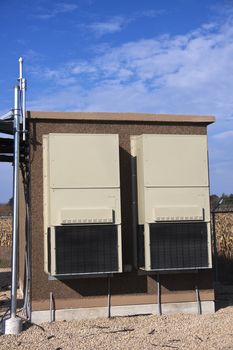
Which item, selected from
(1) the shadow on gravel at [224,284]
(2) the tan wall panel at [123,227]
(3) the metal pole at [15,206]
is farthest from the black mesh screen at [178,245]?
(3) the metal pole at [15,206]

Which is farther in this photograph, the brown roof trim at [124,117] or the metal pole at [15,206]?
the brown roof trim at [124,117]

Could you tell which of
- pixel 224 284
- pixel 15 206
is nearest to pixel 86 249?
pixel 15 206

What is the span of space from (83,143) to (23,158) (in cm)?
124

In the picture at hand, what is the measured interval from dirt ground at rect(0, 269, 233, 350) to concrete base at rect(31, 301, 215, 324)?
134 millimetres

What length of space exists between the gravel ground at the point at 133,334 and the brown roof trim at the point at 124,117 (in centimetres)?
329

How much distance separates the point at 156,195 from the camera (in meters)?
8.63

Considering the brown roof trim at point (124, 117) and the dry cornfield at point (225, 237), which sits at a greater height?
the brown roof trim at point (124, 117)

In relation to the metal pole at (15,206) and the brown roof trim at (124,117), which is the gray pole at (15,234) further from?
the brown roof trim at (124,117)

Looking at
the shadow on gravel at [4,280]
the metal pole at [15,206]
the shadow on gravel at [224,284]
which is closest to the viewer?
the metal pole at [15,206]

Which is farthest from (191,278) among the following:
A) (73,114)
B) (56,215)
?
(73,114)

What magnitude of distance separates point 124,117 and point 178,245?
7.68ft

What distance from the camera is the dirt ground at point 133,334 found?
7117 millimetres

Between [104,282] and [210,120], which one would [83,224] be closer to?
[104,282]

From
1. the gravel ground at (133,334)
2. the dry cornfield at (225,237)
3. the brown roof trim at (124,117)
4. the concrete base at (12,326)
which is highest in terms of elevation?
the brown roof trim at (124,117)
